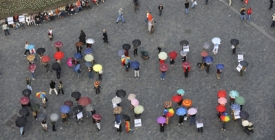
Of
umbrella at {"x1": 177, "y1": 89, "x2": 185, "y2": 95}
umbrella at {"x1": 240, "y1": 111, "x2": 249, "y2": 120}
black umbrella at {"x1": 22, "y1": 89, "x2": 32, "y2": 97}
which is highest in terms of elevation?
black umbrella at {"x1": 22, "y1": 89, "x2": 32, "y2": 97}

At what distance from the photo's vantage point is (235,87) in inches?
1314

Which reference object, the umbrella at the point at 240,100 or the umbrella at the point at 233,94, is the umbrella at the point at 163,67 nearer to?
the umbrella at the point at 233,94

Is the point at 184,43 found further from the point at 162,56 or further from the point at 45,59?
the point at 45,59

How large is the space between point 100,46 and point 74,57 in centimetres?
355

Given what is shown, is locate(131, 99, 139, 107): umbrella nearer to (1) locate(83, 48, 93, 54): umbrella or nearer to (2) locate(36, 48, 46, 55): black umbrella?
(1) locate(83, 48, 93, 54): umbrella

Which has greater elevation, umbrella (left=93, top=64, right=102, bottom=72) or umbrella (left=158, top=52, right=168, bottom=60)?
umbrella (left=158, top=52, right=168, bottom=60)

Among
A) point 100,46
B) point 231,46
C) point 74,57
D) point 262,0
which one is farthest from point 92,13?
point 262,0

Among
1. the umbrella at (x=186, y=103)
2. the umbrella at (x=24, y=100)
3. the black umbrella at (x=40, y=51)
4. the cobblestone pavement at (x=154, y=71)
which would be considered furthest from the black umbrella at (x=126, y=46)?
the umbrella at (x=24, y=100)

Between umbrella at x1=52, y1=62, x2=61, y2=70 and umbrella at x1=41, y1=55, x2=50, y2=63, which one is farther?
umbrella at x1=41, y1=55, x2=50, y2=63

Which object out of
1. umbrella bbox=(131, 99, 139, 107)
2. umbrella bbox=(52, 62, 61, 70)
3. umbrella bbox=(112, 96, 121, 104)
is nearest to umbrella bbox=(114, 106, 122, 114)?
umbrella bbox=(112, 96, 121, 104)

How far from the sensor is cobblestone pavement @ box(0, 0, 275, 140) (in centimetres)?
3041

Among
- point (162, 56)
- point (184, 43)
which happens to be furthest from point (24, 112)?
point (184, 43)

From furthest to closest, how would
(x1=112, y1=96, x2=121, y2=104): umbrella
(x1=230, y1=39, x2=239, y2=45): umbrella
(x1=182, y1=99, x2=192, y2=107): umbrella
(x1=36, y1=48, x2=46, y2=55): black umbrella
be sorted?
(x1=230, y1=39, x2=239, y2=45): umbrella → (x1=36, y1=48, x2=46, y2=55): black umbrella → (x1=112, y1=96, x2=121, y2=104): umbrella → (x1=182, y1=99, x2=192, y2=107): umbrella

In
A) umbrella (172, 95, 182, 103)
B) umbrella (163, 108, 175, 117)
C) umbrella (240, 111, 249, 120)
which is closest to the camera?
umbrella (240, 111, 249, 120)
